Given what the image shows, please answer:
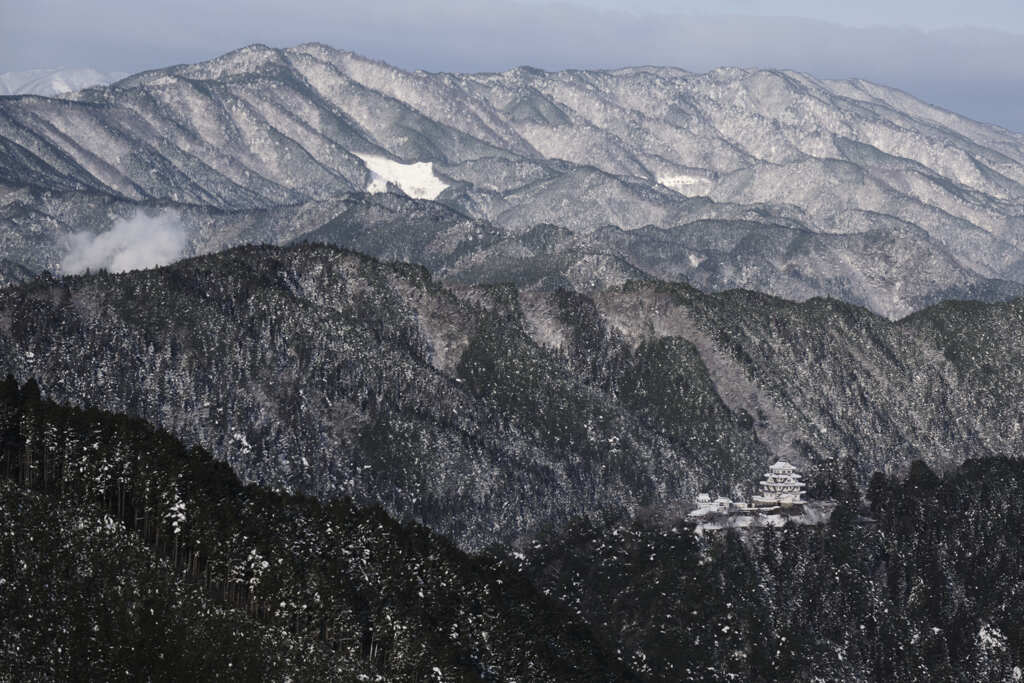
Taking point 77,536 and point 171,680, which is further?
point 77,536

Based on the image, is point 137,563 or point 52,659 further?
point 137,563

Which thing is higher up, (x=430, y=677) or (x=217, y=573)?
(x=217, y=573)

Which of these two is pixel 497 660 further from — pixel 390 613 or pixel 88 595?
Result: pixel 88 595

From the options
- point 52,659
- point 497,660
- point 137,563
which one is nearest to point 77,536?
point 137,563

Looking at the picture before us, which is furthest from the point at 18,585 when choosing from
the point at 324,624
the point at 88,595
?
the point at 324,624

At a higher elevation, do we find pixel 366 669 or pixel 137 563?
pixel 137 563

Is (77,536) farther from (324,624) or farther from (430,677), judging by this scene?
(430,677)

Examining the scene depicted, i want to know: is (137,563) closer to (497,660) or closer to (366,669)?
(366,669)

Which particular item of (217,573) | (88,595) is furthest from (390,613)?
(88,595)
